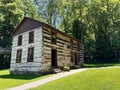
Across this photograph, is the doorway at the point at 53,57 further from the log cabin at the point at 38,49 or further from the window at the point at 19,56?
the window at the point at 19,56

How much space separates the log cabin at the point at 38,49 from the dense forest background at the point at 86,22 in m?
16.2

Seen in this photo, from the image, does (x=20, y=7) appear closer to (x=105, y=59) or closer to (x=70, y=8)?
(x=70, y=8)

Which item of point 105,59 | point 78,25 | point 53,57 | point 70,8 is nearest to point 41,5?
point 70,8

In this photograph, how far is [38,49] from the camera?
812 inches

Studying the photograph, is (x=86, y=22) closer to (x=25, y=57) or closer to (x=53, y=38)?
(x=53, y=38)

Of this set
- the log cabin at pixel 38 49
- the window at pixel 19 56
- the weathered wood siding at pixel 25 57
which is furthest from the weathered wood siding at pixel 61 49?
the window at pixel 19 56

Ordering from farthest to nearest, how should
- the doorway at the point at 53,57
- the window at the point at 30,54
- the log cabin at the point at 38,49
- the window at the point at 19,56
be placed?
the window at the point at 19,56 < the doorway at the point at 53,57 < the window at the point at 30,54 < the log cabin at the point at 38,49

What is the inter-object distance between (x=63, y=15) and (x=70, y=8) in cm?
316

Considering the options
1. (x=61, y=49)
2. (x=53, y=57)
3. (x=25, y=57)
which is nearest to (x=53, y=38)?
(x=61, y=49)

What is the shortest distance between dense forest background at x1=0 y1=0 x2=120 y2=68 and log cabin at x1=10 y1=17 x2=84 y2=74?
1618 centimetres

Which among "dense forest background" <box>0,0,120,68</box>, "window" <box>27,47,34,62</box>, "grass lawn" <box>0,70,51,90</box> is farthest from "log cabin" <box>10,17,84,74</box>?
"dense forest background" <box>0,0,120,68</box>

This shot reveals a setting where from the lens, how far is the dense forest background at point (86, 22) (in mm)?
41562

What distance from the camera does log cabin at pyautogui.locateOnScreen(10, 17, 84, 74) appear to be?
20.5 meters

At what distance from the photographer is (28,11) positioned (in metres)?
49.3
